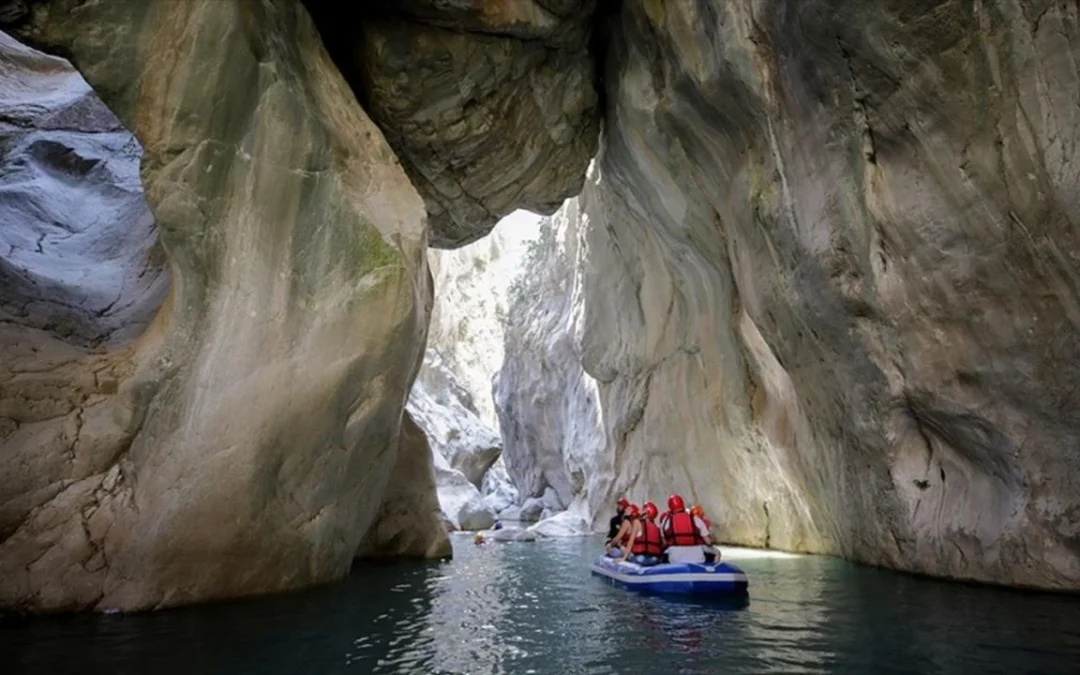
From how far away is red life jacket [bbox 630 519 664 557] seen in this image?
11.1 meters

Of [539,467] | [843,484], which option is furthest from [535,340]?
[843,484]

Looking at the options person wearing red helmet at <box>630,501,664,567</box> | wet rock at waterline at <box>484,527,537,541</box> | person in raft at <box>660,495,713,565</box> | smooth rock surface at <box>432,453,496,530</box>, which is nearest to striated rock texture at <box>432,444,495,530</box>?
smooth rock surface at <box>432,453,496,530</box>

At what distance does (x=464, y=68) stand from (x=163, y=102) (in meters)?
5.30

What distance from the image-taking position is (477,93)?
13.3 m

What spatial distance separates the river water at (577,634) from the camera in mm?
5844

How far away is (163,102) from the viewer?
8.75 meters

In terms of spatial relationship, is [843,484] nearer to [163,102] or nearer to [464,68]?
[464,68]

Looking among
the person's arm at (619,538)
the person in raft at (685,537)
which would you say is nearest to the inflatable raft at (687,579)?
the person in raft at (685,537)

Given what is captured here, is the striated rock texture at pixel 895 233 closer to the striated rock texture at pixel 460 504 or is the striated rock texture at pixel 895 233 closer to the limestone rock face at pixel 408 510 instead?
the limestone rock face at pixel 408 510

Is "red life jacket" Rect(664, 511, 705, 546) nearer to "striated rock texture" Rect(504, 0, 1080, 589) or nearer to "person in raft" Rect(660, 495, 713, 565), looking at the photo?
"person in raft" Rect(660, 495, 713, 565)

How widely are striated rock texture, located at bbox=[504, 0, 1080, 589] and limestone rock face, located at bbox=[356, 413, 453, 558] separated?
697 centimetres

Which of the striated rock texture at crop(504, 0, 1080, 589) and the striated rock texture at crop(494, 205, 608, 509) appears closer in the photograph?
the striated rock texture at crop(504, 0, 1080, 589)

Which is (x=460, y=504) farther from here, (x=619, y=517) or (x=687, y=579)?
(x=687, y=579)

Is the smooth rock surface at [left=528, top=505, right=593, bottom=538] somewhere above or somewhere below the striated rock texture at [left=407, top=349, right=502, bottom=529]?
below
